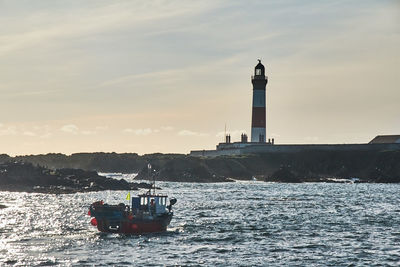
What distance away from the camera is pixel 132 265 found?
4044 cm

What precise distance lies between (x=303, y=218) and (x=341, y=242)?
17943 millimetres

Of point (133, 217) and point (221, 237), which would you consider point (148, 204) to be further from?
point (221, 237)

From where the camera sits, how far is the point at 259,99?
155 m

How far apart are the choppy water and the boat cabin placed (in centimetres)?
224

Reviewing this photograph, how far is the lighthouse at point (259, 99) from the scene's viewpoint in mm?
155125

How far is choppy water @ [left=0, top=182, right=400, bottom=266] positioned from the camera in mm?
42750

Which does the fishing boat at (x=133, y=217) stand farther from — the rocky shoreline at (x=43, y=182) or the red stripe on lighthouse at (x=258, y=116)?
the red stripe on lighthouse at (x=258, y=116)

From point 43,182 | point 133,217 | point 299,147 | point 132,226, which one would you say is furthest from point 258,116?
point 132,226

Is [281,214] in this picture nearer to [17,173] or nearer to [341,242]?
[341,242]

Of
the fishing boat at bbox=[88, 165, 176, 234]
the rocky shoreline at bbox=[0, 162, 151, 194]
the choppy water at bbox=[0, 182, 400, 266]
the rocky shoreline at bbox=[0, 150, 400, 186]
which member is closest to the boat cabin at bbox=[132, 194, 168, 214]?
the fishing boat at bbox=[88, 165, 176, 234]

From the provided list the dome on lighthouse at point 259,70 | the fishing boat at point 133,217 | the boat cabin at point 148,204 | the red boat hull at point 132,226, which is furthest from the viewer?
the dome on lighthouse at point 259,70

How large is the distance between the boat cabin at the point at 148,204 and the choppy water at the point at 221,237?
224 cm

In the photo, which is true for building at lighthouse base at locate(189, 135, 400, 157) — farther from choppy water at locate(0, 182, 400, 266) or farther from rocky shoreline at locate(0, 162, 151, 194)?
choppy water at locate(0, 182, 400, 266)

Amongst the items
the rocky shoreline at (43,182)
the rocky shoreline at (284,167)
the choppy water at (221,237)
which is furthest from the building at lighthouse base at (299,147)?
the choppy water at (221,237)
